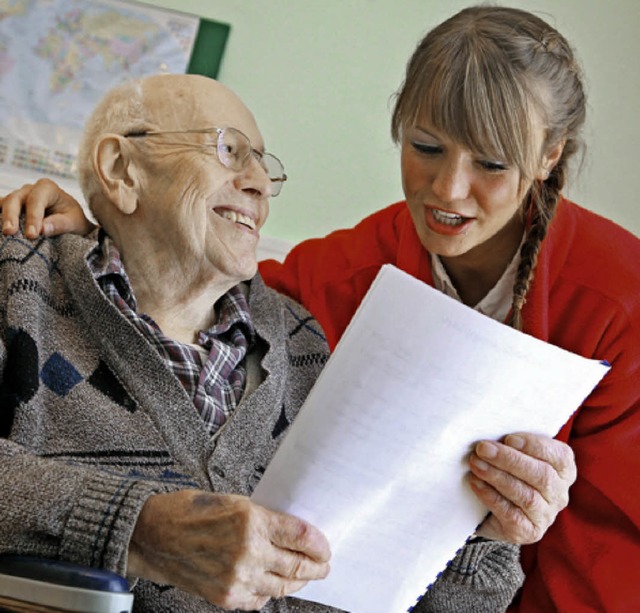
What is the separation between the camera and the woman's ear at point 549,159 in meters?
1.47

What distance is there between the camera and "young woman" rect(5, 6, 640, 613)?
1384 mm

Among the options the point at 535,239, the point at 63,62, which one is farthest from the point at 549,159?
the point at 63,62

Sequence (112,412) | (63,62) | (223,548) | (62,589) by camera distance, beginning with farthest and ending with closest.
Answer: (63,62)
(112,412)
(223,548)
(62,589)

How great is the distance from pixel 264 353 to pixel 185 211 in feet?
0.89

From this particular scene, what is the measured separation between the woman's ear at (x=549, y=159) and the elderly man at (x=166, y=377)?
46 cm

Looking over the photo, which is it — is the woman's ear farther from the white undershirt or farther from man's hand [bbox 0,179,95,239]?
man's hand [bbox 0,179,95,239]

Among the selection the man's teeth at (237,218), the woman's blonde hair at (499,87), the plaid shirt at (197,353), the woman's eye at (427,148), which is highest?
the woman's blonde hair at (499,87)

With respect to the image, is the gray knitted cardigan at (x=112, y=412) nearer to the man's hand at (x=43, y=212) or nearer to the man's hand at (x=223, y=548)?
the man's hand at (x=43, y=212)

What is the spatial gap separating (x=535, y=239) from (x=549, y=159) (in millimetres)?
135

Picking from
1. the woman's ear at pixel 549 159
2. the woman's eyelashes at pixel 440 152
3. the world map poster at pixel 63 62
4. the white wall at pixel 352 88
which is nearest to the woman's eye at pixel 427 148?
the woman's eyelashes at pixel 440 152

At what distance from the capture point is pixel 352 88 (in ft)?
8.41

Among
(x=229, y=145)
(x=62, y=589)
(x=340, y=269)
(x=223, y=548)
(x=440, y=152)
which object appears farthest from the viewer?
(x=340, y=269)

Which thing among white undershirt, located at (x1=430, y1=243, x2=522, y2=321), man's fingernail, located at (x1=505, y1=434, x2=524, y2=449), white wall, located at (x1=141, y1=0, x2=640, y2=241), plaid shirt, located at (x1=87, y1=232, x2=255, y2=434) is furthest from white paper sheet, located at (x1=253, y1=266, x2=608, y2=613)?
white wall, located at (x1=141, y1=0, x2=640, y2=241)

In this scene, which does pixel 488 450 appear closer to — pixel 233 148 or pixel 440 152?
pixel 440 152
